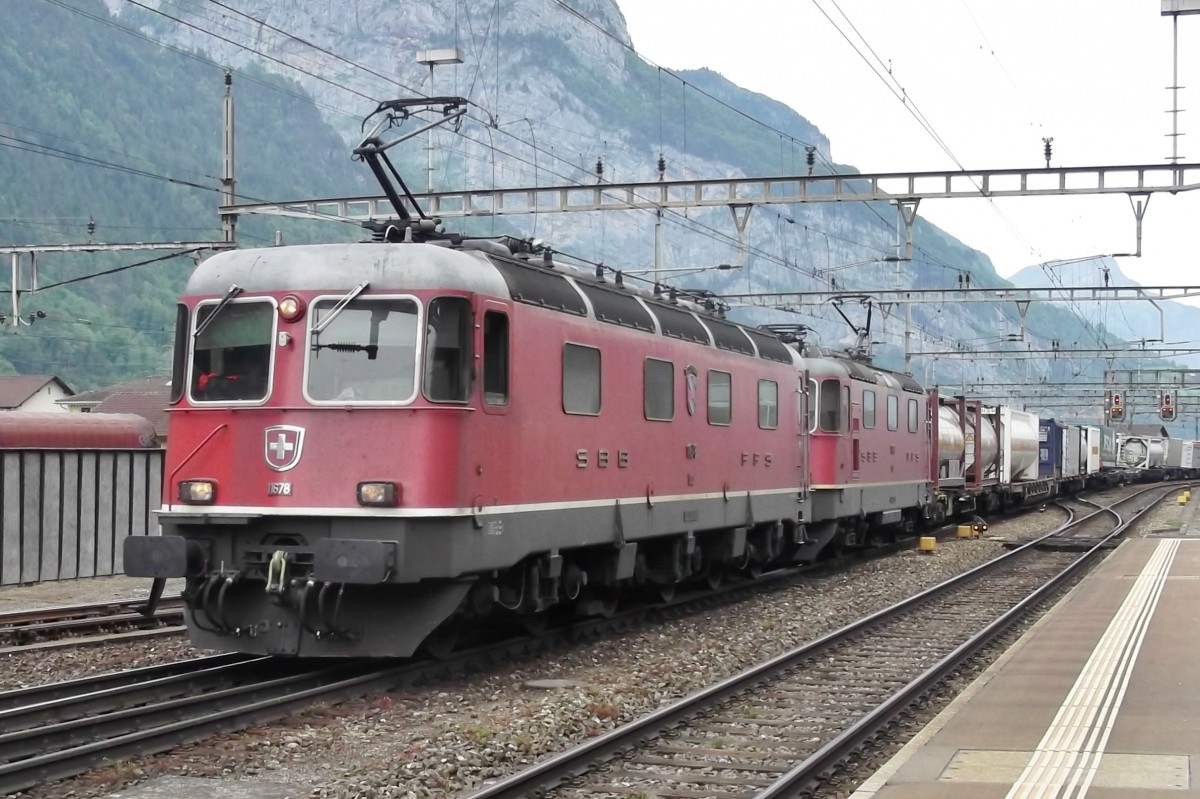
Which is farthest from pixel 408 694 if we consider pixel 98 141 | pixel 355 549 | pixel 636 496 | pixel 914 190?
pixel 98 141

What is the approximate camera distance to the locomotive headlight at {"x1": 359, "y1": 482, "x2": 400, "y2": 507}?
1141 centimetres

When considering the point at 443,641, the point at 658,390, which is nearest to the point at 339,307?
the point at 443,641

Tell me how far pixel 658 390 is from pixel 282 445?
5417mm

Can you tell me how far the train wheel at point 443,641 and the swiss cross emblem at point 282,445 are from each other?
2.13 meters

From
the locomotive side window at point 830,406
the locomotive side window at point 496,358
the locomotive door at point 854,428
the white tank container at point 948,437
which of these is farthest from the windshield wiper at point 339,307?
the white tank container at point 948,437

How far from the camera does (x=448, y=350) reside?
1181 cm

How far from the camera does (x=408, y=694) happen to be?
11.6 metres

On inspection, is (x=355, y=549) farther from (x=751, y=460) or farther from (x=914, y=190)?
(x=914, y=190)

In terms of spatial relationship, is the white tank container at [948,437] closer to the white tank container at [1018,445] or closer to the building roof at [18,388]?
the white tank container at [1018,445]

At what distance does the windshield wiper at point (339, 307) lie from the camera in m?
11.9

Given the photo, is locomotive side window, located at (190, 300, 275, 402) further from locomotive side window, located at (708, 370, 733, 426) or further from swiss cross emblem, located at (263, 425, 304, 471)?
locomotive side window, located at (708, 370, 733, 426)

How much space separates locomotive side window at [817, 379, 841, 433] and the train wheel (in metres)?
12.0

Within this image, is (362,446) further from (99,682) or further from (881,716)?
(881,716)

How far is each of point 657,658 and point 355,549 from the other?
4.19 metres
